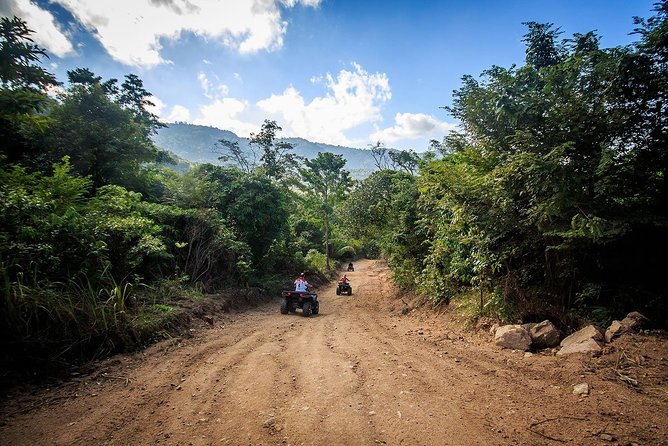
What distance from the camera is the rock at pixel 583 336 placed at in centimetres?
479

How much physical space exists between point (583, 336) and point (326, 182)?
24570 mm

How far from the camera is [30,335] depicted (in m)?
4.30

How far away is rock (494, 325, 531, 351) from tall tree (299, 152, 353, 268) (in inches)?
844

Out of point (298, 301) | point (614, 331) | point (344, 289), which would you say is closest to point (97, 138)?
point (298, 301)

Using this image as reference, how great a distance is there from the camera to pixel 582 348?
4645 millimetres

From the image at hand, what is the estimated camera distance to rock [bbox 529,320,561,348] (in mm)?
5238

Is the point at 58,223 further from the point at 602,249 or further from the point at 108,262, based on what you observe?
the point at 602,249

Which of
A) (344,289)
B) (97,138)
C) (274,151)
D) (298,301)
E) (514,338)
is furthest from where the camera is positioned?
(274,151)

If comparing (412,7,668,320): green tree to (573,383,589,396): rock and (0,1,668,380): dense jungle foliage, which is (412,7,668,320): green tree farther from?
(573,383,589,396): rock

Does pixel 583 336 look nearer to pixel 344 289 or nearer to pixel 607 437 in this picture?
pixel 607 437

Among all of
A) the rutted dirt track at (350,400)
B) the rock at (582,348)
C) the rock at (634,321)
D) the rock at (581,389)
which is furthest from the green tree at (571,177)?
the rock at (581,389)

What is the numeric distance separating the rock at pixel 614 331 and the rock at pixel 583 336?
3.4 inches

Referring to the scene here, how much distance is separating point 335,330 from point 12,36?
1049 centimetres

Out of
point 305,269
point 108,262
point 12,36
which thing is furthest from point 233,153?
point 108,262
